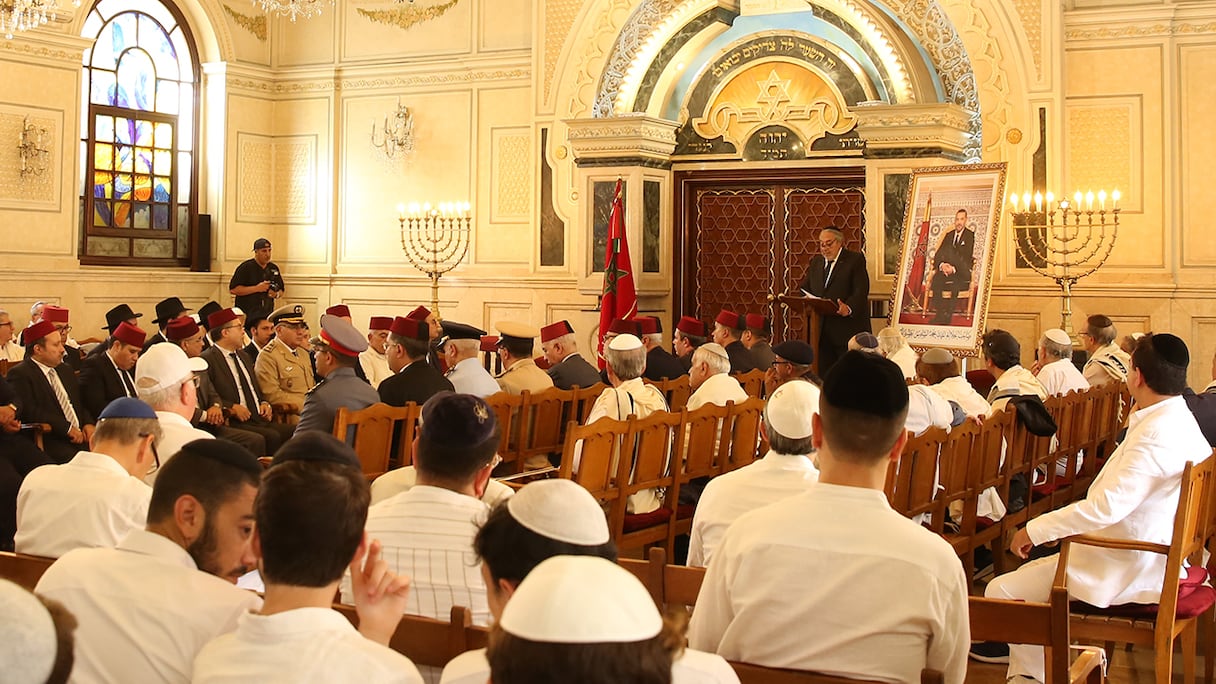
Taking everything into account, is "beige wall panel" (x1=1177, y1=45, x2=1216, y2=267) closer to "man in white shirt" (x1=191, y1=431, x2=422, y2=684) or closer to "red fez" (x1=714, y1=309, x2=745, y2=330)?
"red fez" (x1=714, y1=309, x2=745, y2=330)

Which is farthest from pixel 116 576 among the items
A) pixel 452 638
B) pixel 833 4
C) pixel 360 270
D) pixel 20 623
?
pixel 360 270

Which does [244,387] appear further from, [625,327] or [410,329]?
[625,327]

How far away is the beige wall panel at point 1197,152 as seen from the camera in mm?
11094

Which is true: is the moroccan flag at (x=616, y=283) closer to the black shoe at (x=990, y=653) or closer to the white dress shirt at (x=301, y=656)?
the black shoe at (x=990, y=653)

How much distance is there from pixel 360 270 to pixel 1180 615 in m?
11.5

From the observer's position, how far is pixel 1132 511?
14.8 ft

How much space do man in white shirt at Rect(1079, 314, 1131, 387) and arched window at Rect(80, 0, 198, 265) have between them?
9903 mm

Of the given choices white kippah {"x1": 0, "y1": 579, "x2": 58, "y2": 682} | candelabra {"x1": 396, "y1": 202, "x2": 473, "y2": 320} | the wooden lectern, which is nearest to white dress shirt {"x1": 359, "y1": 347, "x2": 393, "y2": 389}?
the wooden lectern

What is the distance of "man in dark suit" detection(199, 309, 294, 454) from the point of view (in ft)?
27.0

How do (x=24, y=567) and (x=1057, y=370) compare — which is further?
(x=1057, y=370)

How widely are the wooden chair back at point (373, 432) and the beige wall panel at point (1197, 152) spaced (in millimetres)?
7877

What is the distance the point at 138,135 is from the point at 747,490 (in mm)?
12052

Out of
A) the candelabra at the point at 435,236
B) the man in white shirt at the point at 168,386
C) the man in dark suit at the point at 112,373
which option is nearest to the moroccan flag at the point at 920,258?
the candelabra at the point at 435,236

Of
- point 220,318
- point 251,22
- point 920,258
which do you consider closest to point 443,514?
point 220,318
